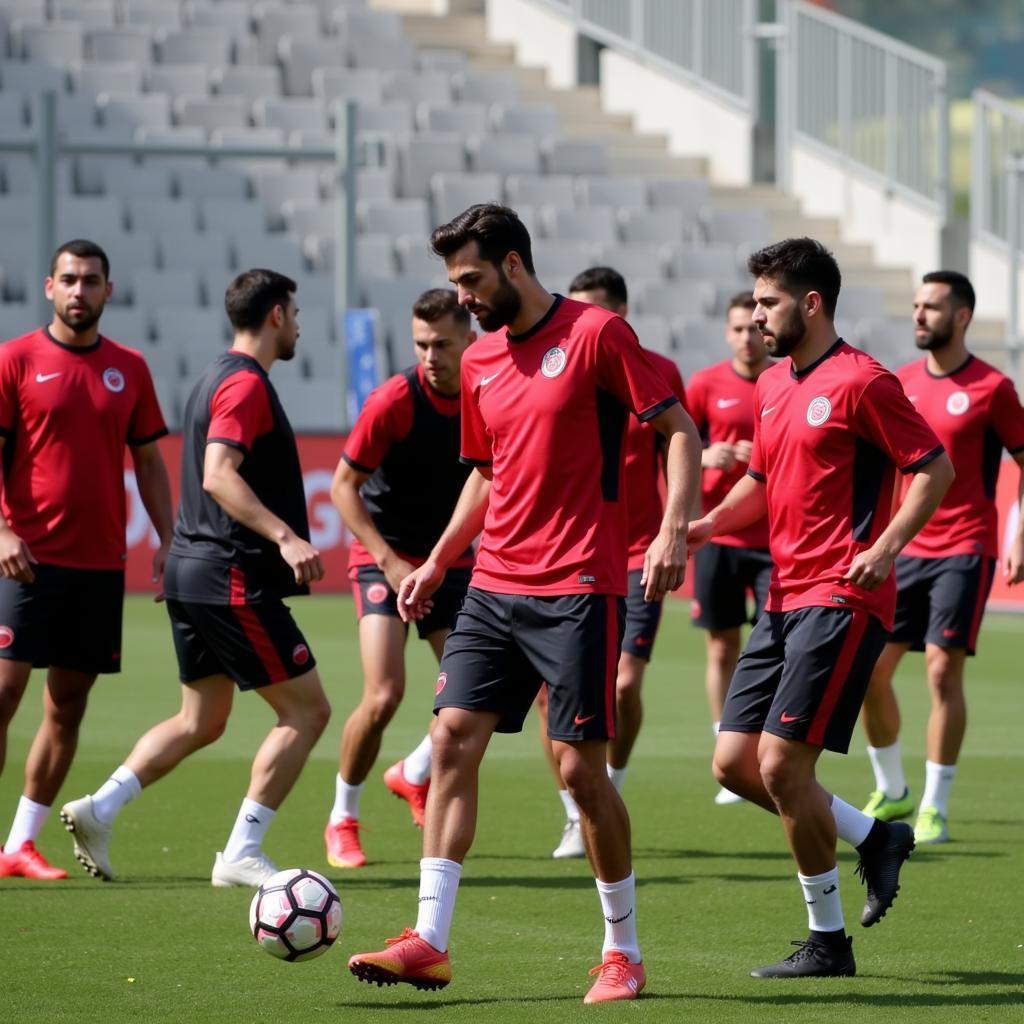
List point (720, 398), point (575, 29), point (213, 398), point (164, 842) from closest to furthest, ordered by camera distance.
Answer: point (213, 398), point (164, 842), point (720, 398), point (575, 29)

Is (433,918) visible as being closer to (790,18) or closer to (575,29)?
(790,18)

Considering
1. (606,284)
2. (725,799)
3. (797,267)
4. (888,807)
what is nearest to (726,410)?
(606,284)

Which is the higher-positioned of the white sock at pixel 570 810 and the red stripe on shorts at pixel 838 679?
the red stripe on shorts at pixel 838 679

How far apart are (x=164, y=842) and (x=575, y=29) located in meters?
Result: 23.3

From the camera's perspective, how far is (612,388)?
19.8ft

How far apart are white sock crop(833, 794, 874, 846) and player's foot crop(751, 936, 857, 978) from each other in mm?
347

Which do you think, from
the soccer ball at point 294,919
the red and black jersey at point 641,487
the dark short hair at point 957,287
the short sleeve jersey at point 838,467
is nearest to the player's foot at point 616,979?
the soccer ball at point 294,919

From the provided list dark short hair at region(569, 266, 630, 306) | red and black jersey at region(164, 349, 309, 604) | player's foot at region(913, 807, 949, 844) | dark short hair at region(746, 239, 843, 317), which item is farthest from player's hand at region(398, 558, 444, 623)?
player's foot at region(913, 807, 949, 844)

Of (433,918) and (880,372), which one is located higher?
(880,372)

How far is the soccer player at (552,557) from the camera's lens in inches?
234

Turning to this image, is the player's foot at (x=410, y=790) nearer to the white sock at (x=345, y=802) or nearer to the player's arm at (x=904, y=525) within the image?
the white sock at (x=345, y=802)

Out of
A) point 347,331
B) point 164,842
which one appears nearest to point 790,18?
point 347,331

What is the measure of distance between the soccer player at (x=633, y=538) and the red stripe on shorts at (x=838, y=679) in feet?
8.74

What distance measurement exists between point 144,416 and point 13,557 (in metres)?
0.90
